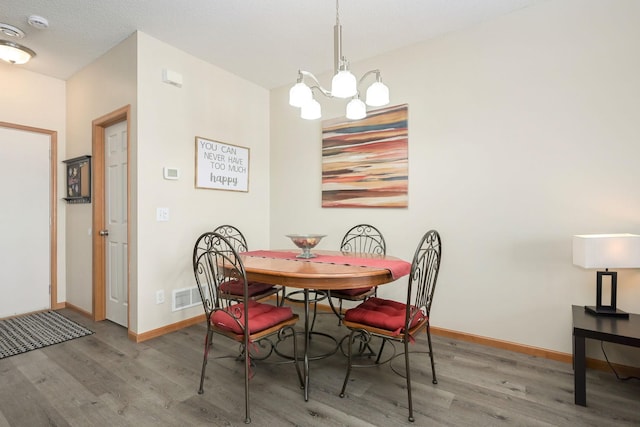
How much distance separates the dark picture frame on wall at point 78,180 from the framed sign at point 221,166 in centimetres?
120

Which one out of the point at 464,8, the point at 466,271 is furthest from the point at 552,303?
the point at 464,8

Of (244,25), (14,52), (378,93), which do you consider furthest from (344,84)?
(14,52)

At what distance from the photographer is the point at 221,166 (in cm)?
342

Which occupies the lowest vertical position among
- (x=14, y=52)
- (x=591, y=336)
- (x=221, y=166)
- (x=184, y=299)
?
(x=184, y=299)

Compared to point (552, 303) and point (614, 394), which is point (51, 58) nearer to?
point (552, 303)

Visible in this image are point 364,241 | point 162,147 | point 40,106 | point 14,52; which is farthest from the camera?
point 40,106

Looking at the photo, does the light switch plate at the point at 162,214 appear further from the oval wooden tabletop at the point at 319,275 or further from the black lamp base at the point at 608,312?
the black lamp base at the point at 608,312

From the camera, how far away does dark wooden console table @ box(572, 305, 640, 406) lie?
1.73 meters

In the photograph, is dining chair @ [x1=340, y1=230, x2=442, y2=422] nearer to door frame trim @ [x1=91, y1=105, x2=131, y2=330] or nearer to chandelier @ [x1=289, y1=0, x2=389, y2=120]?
chandelier @ [x1=289, y1=0, x2=389, y2=120]

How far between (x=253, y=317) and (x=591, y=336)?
76.0 inches

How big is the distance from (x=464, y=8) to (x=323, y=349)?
9.46ft

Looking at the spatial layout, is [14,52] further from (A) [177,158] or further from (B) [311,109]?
(B) [311,109]

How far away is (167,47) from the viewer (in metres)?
2.92

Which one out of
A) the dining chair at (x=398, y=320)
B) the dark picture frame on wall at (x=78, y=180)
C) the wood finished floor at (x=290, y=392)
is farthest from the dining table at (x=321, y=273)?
the dark picture frame on wall at (x=78, y=180)
